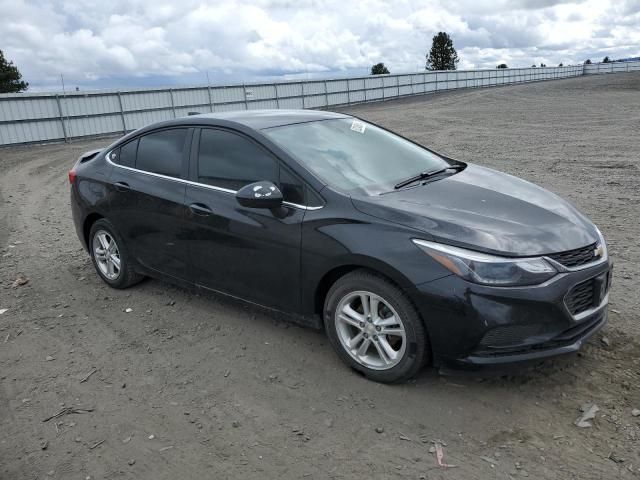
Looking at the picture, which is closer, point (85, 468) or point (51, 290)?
point (85, 468)

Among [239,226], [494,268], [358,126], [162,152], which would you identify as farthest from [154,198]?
[494,268]

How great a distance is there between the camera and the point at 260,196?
11.9ft

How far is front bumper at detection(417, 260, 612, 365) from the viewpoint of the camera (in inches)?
120

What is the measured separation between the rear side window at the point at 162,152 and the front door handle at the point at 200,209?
389mm

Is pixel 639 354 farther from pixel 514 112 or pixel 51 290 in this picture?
pixel 514 112

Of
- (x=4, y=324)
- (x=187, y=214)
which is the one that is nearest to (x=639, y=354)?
(x=187, y=214)

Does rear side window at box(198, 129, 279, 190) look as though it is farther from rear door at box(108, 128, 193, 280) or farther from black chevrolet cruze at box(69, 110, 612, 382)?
rear door at box(108, 128, 193, 280)

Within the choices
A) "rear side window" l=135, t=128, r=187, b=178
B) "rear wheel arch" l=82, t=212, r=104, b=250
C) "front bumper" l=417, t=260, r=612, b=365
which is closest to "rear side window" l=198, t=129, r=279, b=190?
"rear side window" l=135, t=128, r=187, b=178

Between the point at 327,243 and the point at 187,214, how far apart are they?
137cm

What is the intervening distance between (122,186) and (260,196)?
76.2 inches

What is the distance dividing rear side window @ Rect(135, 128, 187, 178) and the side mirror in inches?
42.9

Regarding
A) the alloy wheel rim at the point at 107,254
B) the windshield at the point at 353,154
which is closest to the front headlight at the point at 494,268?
the windshield at the point at 353,154

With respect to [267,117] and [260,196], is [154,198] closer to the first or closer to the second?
[267,117]

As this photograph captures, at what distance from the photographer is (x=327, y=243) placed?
3527 mm
